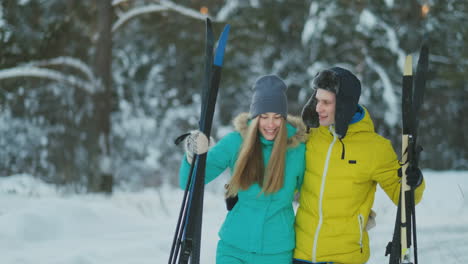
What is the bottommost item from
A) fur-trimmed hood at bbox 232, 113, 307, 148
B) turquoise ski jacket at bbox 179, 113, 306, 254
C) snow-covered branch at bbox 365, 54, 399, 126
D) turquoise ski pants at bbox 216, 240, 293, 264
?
turquoise ski pants at bbox 216, 240, 293, 264

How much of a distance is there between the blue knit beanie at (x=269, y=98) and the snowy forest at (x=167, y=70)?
7.01 m

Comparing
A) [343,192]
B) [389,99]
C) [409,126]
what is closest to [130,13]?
[389,99]

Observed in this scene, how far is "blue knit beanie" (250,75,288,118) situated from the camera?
2748 millimetres

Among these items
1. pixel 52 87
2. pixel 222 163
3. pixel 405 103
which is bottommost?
pixel 222 163

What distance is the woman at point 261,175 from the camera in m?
2.65

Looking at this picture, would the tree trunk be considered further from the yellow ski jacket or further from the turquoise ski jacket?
the yellow ski jacket

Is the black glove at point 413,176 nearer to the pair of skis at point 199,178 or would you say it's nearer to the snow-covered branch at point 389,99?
the pair of skis at point 199,178

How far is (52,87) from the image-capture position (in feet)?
46.3

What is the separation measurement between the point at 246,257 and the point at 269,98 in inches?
32.8

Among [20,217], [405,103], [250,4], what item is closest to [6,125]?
[250,4]

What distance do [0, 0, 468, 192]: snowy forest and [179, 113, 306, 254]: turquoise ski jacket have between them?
6.95m

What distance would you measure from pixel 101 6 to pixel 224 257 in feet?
25.0

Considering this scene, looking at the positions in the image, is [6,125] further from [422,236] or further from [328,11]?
[422,236]

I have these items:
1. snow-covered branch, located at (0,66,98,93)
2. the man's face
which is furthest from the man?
snow-covered branch, located at (0,66,98,93)
